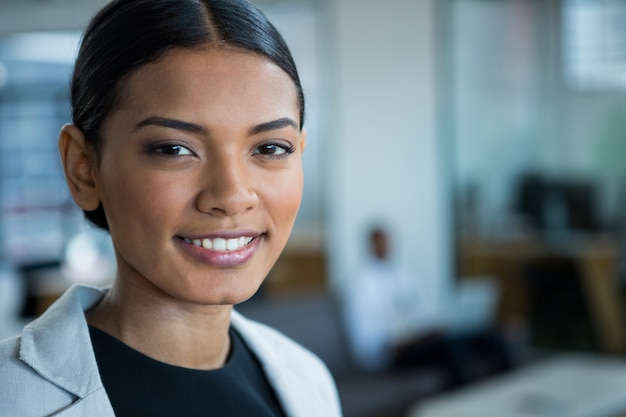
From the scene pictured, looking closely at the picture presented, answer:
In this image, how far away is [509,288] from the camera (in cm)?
699

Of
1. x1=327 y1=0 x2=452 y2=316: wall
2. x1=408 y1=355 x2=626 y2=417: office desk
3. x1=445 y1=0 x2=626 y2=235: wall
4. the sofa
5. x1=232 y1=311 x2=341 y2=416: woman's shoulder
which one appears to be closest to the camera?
x1=232 y1=311 x2=341 y2=416: woman's shoulder

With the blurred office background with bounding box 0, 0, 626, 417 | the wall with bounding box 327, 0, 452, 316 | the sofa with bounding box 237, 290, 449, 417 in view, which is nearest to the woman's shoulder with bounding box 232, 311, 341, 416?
the sofa with bounding box 237, 290, 449, 417

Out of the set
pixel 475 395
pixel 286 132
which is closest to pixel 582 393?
pixel 475 395

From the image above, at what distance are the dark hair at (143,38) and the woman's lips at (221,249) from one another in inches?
6.1

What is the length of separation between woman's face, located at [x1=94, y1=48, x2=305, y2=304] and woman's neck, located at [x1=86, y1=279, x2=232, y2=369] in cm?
6

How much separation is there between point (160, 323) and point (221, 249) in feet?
0.45

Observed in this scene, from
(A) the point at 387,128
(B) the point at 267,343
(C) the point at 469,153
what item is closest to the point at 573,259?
(C) the point at 469,153

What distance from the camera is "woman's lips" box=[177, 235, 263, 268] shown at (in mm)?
928

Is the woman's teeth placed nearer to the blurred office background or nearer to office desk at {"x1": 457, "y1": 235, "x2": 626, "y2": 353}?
the blurred office background

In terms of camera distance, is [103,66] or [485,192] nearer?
[103,66]

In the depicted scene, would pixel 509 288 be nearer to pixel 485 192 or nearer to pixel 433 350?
pixel 485 192

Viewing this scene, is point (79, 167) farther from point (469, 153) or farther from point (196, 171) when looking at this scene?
point (469, 153)

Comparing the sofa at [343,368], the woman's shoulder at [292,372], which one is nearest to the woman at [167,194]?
the woman's shoulder at [292,372]

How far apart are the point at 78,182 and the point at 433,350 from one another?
4453 mm
